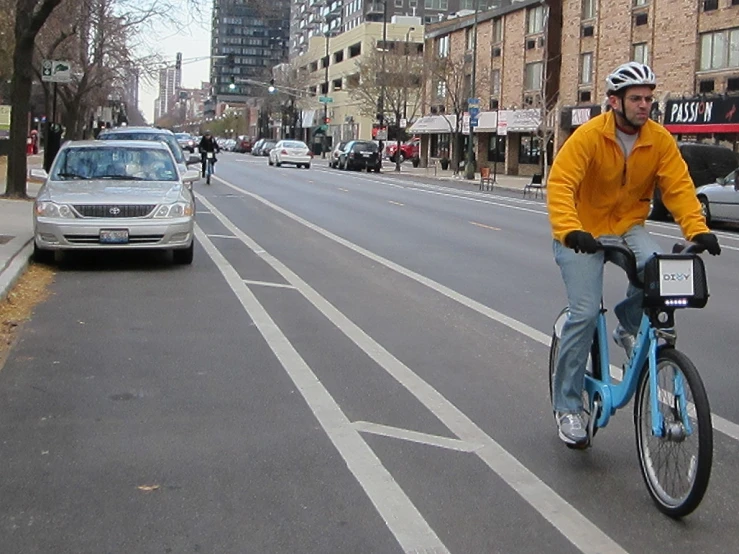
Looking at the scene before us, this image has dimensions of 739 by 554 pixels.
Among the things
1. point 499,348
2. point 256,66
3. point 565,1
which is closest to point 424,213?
point 499,348

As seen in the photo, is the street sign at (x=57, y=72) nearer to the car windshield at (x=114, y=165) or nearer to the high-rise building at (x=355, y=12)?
the car windshield at (x=114, y=165)

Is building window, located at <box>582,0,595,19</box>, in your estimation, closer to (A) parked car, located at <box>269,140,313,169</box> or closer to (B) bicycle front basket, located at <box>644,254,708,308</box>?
(A) parked car, located at <box>269,140,313,169</box>

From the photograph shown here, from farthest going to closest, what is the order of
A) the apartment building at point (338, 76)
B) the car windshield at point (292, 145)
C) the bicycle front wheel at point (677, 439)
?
the apartment building at point (338, 76) < the car windshield at point (292, 145) < the bicycle front wheel at point (677, 439)

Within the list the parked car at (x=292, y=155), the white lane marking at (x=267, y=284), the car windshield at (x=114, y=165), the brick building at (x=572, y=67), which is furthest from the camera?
the parked car at (x=292, y=155)

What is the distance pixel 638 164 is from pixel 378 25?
97.7m

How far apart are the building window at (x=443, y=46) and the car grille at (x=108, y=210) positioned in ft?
185

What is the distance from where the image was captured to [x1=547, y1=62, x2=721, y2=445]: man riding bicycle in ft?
16.5

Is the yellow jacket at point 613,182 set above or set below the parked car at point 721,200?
above

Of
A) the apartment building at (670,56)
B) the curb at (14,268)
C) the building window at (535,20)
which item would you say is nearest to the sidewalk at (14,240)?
the curb at (14,268)

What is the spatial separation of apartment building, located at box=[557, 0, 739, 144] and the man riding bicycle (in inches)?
1342

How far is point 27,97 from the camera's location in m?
22.2

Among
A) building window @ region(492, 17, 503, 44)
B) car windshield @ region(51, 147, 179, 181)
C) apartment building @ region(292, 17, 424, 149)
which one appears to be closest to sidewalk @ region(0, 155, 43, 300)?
car windshield @ region(51, 147, 179, 181)

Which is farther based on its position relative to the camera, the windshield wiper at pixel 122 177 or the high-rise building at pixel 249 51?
the high-rise building at pixel 249 51

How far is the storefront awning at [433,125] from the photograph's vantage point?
64.4 meters
